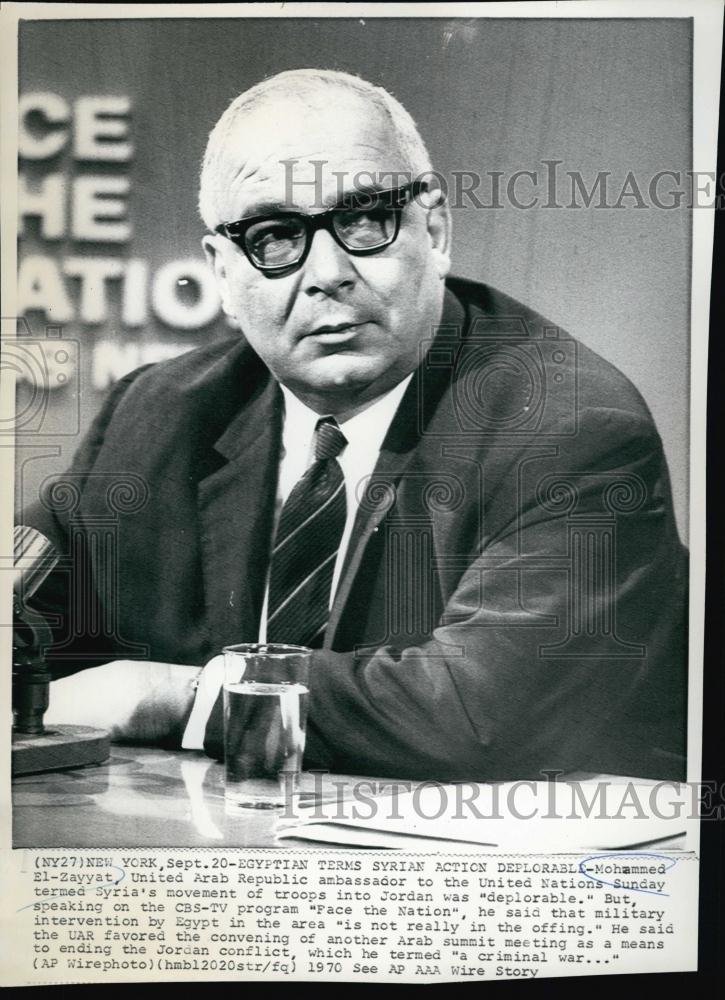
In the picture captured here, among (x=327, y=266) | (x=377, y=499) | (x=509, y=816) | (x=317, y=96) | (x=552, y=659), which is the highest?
(x=317, y=96)

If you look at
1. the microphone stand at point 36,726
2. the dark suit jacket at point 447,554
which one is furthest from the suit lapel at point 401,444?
the microphone stand at point 36,726

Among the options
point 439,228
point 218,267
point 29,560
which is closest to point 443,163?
point 439,228

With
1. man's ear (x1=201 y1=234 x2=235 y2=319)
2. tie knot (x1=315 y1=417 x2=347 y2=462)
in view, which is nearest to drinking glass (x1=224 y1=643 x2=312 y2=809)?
tie knot (x1=315 y1=417 x2=347 y2=462)

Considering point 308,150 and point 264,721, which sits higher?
point 308,150

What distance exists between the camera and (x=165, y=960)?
608 mm

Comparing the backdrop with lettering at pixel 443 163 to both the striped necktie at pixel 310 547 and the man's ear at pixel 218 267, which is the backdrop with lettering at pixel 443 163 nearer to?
the man's ear at pixel 218 267

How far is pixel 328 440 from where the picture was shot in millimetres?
619

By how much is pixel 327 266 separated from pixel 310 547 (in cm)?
20

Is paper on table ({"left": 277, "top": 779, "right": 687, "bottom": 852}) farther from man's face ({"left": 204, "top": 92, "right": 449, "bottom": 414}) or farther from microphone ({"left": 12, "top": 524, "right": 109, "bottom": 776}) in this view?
man's face ({"left": 204, "top": 92, "right": 449, "bottom": 414})

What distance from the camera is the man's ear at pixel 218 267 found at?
614mm

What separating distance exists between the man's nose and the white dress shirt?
8cm

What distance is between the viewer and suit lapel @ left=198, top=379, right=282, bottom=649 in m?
0.61

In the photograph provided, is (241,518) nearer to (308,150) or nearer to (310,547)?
(310,547)

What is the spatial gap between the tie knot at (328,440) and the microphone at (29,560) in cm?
21
